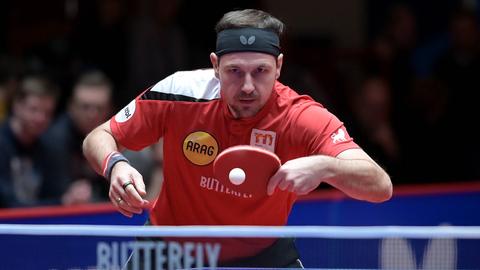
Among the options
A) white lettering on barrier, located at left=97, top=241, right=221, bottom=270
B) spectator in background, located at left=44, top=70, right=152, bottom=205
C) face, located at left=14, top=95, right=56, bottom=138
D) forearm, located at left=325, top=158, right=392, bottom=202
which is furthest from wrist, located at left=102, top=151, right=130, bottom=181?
face, located at left=14, top=95, right=56, bottom=138

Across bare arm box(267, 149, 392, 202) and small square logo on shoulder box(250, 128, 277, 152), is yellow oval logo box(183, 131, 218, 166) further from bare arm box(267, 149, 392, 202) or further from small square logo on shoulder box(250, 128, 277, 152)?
bare arm box(267, 149, 392, 202)

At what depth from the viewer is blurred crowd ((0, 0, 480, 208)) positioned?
9.19m

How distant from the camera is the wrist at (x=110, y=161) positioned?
5.19 metres

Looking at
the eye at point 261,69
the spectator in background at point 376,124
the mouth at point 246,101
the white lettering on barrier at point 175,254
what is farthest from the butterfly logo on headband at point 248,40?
the spectator in background at point 376,124

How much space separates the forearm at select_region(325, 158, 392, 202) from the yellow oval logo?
2.32ft

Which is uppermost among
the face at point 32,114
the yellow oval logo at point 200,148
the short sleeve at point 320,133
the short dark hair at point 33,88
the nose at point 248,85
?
the nose at point 248,85

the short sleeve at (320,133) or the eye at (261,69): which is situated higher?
the eye at (261,69)

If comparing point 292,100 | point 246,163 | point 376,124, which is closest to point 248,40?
point 292,100

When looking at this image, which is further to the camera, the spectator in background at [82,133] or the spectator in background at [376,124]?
the spectator in background at [376,124]

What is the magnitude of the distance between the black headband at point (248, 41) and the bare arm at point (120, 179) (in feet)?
2.39

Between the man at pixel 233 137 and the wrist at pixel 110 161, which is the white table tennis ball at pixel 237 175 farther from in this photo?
the wrist at pixel 110 161

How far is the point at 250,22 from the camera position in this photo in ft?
17.1

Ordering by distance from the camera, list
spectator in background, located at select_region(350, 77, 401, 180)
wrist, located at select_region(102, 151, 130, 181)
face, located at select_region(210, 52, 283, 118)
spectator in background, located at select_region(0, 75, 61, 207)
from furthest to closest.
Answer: spectator in background, located at select_region(350, 77, 401, 180) → spectator in background, located at select_region(0, 75, 61, 207) → wrist, located at select_region(102, 151, 130, 181) → face, located at select_region(210, 52, 283, 118)

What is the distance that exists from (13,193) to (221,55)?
4169mm
